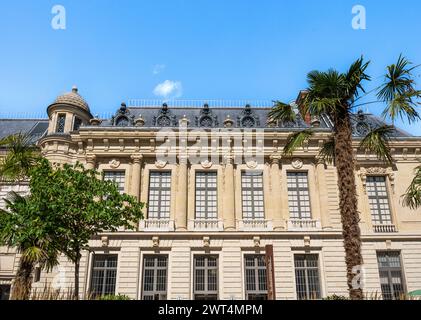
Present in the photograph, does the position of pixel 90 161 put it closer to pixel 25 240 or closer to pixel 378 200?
pixel 25 240

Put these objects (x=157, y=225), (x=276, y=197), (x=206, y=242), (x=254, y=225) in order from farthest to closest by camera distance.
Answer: (x=276, y=197)
(x=254, y=225)
(x=157, y=225)
(x=206, y=242)

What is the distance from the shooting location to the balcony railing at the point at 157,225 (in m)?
24.4

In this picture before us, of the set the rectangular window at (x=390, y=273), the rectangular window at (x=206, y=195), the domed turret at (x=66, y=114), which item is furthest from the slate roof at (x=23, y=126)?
the rectangular window at (x=390, y=273)

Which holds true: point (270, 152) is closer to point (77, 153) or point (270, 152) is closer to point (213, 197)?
point (213, 197)

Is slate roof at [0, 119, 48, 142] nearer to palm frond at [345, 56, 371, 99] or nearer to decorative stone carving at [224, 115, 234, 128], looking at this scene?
decorative stone carving at [224, 115, 234, 128]

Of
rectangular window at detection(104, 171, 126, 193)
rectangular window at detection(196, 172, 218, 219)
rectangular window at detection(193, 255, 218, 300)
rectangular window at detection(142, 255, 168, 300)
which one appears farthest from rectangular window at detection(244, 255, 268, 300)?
rectangular window at detection(104, 171, 126, 193)

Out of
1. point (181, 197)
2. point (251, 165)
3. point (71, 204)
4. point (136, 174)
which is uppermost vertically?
point (251, 165)

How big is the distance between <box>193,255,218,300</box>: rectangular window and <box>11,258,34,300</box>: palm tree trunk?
38.9ft

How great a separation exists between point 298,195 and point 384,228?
578 cm

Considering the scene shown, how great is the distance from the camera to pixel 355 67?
13.0 m

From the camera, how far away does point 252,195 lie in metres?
25.9

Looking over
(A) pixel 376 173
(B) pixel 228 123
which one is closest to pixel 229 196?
(B) pixel 228 123

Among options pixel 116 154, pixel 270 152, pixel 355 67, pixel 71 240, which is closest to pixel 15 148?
pixel 71 240

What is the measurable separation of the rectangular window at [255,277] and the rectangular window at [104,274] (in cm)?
808
